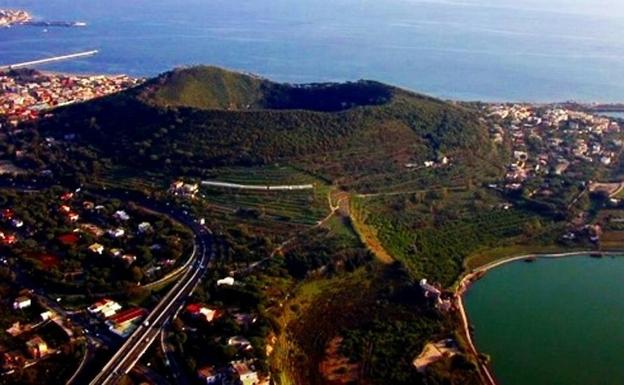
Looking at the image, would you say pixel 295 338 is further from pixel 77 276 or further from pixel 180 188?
pixel 180 188

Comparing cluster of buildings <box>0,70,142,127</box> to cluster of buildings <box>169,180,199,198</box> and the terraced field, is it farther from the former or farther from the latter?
the terraced field

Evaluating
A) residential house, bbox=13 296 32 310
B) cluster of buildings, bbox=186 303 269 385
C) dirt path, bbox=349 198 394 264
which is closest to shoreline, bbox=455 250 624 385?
dirt path, bbox=349 198 394 264

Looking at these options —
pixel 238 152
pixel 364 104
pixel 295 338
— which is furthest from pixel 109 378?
pixel 364 104

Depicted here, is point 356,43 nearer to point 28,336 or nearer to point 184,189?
point 184,189

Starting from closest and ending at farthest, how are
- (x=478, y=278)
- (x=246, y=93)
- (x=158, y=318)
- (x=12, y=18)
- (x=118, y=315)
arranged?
(x=118, y=315) → (x=158, y=318) → (x=478, y=278) → (x=246, y=93) → (x=12, y=18)

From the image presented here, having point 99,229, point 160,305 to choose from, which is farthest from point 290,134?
point 160,305

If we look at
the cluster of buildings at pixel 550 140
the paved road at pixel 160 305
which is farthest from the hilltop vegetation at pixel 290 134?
the paved road at pixel 160 305

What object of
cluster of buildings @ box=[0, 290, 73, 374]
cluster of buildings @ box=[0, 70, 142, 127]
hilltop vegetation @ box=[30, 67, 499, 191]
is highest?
hilltop vegetation @ box=[30, 67, 499, 191]
